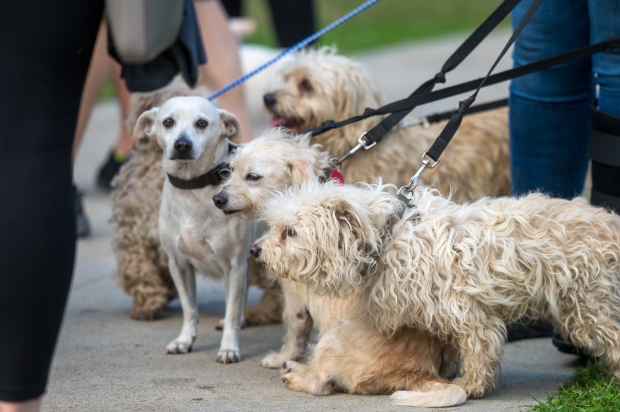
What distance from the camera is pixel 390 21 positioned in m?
19.0

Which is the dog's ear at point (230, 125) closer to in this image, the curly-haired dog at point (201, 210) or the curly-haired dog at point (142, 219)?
the curly-haired dog at point (201, 210)

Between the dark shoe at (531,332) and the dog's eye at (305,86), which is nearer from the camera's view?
the dark shoe at (531,332)

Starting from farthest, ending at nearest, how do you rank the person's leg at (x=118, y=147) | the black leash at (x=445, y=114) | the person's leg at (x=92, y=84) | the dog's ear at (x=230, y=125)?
the person's leg at (x=118, y=147)
the person's leg at (x=92, y=84)
the black leash at (x=445, y=114)
the dog's ear at (x=230, y=125)

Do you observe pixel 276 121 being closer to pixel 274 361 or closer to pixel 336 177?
pixel 336 177

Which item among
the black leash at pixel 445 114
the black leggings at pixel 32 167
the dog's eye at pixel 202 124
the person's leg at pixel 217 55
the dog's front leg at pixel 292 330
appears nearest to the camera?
the black leggings at pixel 32 167

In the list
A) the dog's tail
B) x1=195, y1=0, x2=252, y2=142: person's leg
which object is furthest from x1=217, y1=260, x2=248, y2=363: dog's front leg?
x1=195, y1=0, x2=252, y2=142: person's leg

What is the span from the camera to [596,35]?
3.58m

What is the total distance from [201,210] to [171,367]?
659 mm

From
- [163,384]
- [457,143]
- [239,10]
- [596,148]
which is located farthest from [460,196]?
[239,10]

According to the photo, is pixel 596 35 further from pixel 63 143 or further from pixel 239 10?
pixel 239 10

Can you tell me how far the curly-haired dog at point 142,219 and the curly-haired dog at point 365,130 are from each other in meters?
0.58

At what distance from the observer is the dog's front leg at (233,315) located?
3941 millimetres

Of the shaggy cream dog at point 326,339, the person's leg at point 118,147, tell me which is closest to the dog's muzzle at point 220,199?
the shaggy cream dog at point 326,339

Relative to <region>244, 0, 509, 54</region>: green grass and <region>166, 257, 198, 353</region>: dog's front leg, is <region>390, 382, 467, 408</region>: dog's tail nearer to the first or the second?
<region>166, 257, 198, 353</region>: dog's front leg
